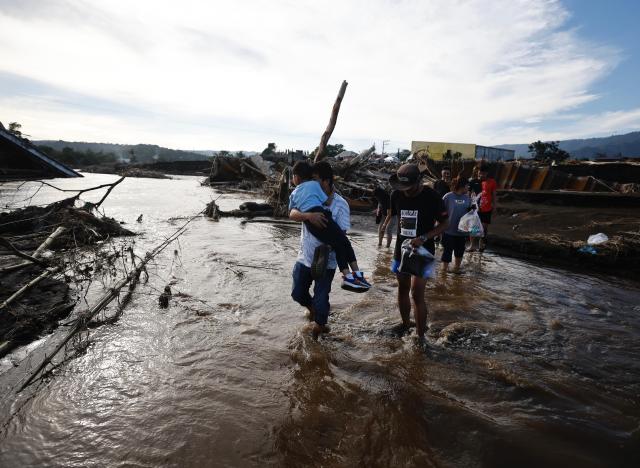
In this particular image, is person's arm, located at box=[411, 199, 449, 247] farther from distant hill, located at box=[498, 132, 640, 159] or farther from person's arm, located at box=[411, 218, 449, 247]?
distant hill, located at box=[498, 132, 640, 159]

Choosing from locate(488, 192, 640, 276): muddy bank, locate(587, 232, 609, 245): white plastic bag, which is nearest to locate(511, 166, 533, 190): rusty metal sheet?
locate(488, 192, 640, 276): muddy bank

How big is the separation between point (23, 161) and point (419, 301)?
29.1 m

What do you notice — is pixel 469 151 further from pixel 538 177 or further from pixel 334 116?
pixel 334 116

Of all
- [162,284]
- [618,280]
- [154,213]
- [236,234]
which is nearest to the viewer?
[162,284]

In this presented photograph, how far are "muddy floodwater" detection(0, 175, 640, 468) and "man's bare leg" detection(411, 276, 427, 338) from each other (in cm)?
24

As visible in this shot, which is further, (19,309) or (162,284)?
(162,284)

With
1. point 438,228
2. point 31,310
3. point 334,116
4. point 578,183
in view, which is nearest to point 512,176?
point 578,183

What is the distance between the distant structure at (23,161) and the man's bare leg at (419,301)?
23.7 metres

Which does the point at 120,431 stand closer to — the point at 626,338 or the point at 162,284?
the point at 162,284

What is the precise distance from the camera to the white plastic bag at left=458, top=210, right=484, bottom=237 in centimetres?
626

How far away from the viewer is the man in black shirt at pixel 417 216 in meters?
3.67

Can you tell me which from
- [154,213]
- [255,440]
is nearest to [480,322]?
[255,440]

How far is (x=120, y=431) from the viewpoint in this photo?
2.50 m

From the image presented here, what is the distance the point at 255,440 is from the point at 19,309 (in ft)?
12.5
